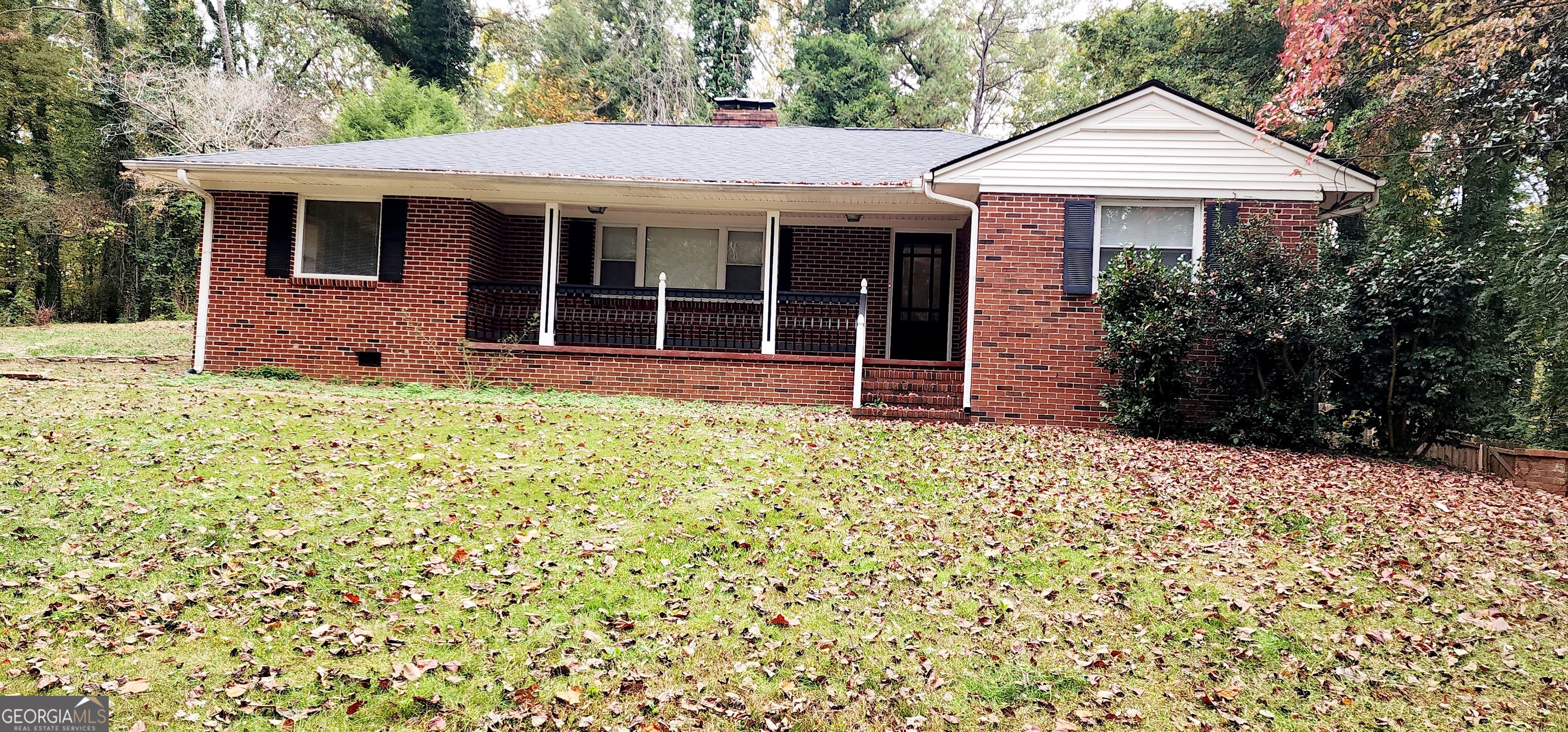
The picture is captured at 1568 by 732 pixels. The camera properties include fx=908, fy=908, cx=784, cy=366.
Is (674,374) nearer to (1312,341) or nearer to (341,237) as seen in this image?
(341,237)

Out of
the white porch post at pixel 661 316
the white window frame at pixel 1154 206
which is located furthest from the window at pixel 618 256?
the white window frame at pixel 1154 206

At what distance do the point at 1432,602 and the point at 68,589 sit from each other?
7.05 metres

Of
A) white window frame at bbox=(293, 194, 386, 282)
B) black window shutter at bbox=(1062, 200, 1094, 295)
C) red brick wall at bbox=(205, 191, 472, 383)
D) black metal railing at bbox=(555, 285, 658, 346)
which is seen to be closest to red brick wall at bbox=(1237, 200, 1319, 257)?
black window shutter at bbox=(1062, 200, 1094, 295)

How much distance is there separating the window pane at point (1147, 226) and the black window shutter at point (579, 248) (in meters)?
7.02

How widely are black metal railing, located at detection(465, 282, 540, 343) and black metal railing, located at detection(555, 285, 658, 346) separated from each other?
333 millimetres

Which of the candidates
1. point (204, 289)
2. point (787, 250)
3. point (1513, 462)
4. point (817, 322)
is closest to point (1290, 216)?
point (1513, 462)

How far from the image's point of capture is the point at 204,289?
11594 millimetres

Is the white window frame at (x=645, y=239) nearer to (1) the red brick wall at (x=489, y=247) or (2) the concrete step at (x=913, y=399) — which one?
(1) the red brick wall at (x=489, y=247)

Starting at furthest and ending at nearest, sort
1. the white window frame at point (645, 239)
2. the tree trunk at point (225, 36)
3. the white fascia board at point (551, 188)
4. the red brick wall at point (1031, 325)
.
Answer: the tree trunk at point (225, 36), the white window frame at point (645, 239), the white fascia board at point (551, 188), the red brick wall at point (1031, 325)

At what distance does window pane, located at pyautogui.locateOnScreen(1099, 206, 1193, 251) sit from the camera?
33.5ft

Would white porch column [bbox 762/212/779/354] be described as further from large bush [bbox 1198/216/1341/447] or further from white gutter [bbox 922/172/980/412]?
large bush [bbox 1198/216/1341/447]

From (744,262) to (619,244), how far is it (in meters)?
1.87

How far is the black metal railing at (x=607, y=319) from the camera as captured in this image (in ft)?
40.6

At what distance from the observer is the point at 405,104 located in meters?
23.8
